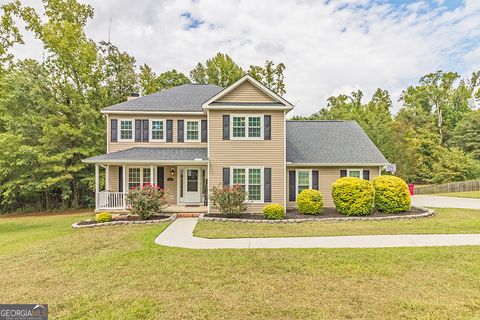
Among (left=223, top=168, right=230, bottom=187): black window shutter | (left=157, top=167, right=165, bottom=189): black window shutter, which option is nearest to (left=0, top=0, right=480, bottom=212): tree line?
(left=157, top=167, right=165, bottom=189): black window shutter

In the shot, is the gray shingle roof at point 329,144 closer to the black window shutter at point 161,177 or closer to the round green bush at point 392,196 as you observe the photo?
the round green bush at point 392,196

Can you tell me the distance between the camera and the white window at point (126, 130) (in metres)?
15.8

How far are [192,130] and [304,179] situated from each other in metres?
7.03

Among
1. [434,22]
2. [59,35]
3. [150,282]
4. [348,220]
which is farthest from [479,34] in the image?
[59,35]

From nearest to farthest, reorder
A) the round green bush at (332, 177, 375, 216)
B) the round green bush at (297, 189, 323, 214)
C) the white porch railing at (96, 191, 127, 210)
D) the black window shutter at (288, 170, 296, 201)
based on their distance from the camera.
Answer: the round green bush at (332, 177, 375, 216) → the round green bush at (297, 189, 323, 214) → the white porch railing at (96, 191, 127, 210) → the black window shutter at (288, 170, 296, 201)

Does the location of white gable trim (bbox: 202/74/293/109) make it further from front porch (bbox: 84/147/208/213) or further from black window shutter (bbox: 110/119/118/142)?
black window shutter (bbox: 110/119/118/142)

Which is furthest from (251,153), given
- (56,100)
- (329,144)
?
(56,100)

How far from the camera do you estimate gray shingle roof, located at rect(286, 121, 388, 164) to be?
1512 centimetres

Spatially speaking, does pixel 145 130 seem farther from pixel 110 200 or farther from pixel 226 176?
pixel 226 176

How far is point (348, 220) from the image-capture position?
39.1 feet

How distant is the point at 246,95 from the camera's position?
13867 mm

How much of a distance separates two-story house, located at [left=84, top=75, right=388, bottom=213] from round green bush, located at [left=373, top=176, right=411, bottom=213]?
81.5 inches

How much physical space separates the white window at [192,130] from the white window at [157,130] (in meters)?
1.39

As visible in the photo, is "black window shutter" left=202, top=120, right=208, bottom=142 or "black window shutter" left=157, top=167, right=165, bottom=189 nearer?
"black window shutter" left=157, top=167, right=165, bottom=189
